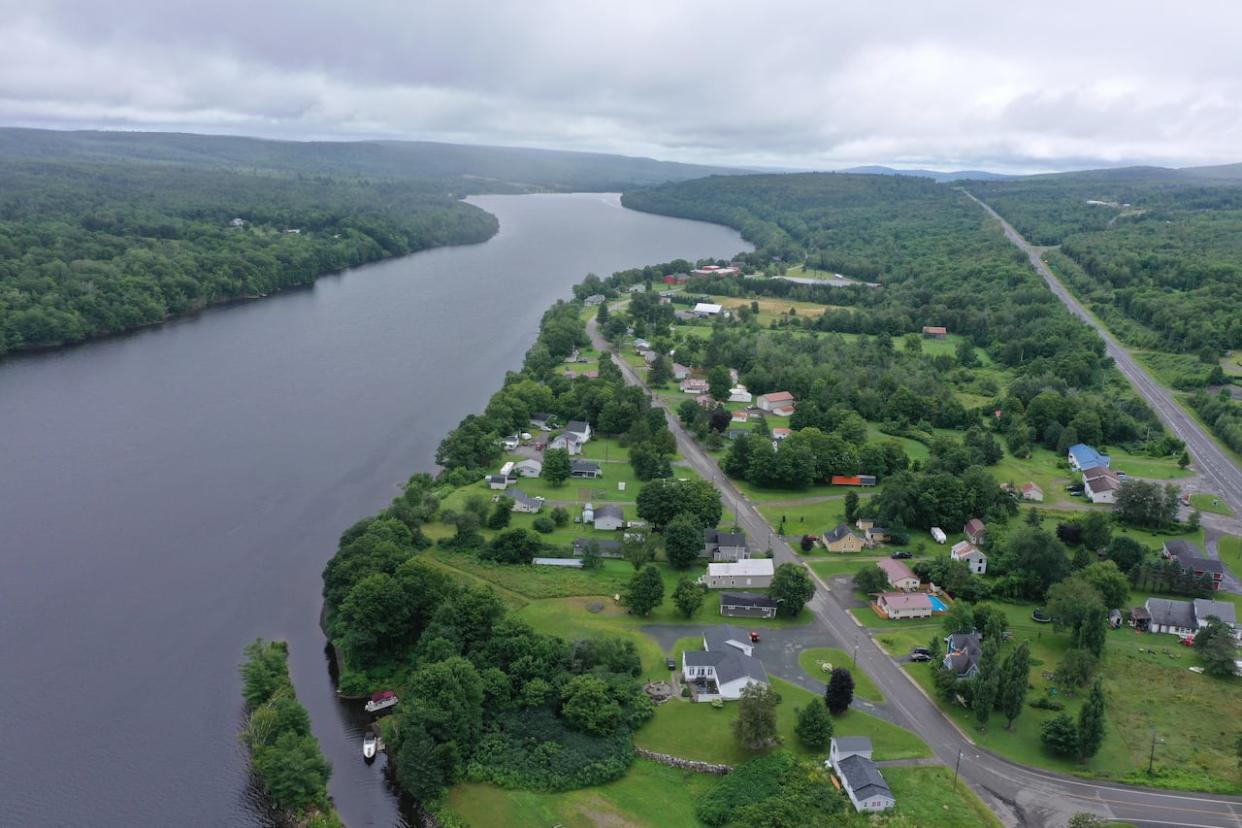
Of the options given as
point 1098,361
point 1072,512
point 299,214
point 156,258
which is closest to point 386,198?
point 299,214

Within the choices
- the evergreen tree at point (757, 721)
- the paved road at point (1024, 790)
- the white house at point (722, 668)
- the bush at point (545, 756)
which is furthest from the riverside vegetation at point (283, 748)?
the paved road at point (1024, 790)

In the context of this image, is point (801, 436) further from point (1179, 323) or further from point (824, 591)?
point (1179, 323)

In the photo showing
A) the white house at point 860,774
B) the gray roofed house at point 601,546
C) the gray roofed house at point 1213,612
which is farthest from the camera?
the gray roofed house at point 601,546

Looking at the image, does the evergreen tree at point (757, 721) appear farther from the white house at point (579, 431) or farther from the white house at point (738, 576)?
the white house at point (579, 431)

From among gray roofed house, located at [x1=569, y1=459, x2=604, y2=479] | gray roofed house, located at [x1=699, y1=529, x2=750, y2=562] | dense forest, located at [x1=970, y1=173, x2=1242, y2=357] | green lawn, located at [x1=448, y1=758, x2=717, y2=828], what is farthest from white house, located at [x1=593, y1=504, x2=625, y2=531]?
dense forest, located at [x1=970, y1=173, x2=1242, y2=357]

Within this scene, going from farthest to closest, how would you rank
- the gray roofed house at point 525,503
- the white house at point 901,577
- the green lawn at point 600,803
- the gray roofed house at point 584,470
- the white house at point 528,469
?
the gray roofed house at point 584,470, the white house at point 528,469, the gray roofed house at point 525,503, the white house at point 901,577, the green lawn at point 600,803
